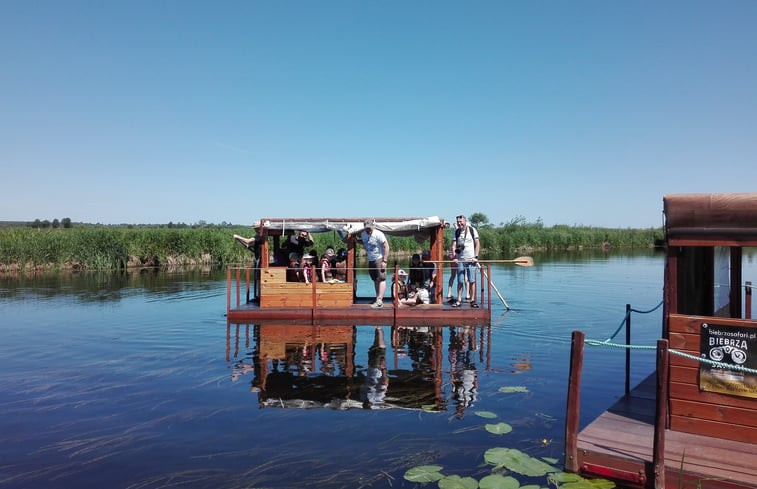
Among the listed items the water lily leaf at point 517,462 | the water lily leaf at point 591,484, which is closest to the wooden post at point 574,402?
the water lily leaf at point 591,484

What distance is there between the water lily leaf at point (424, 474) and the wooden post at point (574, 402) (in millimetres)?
1424

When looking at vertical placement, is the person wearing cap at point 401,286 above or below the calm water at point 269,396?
above

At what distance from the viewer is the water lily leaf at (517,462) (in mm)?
6031

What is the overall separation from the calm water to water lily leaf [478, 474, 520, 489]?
0.27m

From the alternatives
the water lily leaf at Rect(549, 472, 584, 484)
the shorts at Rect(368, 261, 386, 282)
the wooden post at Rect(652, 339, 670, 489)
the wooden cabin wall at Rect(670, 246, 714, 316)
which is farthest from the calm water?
the wooden cabin wall at Rect(670, 246, 714, 316)

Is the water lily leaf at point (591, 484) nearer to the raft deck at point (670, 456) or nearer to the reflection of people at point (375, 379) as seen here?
the raft deck at point (670, 456)

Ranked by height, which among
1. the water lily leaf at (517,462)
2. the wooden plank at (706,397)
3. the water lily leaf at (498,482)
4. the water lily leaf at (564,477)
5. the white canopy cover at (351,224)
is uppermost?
the white canopy cover at (351,224)

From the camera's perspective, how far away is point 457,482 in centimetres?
585

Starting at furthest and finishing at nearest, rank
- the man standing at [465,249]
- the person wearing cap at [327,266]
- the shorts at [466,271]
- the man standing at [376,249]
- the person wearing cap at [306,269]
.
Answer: the person wearing cap at [327,266] < the person wearing cap at [306,269] < the shorts at [466,271] < the man standing at [465,249] < the man standing at [376,249]

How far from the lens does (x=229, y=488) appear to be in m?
5.93

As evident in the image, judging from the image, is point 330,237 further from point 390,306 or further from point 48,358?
point 48,358

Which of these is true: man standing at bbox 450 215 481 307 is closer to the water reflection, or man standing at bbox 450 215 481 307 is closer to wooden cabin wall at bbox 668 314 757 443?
the water reflection

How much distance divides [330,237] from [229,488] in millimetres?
32247

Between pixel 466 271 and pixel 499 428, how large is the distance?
351 inches
